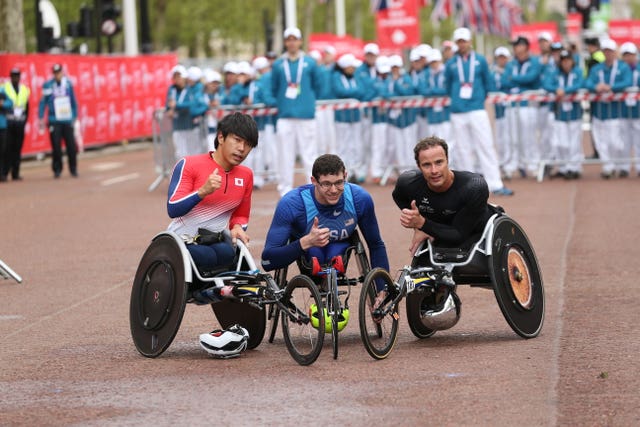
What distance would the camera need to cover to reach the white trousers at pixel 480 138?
68.7 feet

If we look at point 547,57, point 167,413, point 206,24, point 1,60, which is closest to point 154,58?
point 1,60

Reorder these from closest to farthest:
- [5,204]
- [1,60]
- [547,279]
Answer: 1. [547,279]
2. [5,204]
3. [1,60]

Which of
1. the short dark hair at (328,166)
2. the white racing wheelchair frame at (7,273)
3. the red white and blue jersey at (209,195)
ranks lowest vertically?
the white racing wheelchair frame at (7,273)

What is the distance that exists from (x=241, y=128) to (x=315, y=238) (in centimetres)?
81

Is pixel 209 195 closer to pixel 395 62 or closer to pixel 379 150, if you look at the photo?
pixel 379 150

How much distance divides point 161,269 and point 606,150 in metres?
15.7

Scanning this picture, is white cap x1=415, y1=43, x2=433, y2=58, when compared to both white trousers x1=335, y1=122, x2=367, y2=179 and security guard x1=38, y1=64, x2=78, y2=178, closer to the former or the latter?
white trousers x1=335, y1=122, x2=367, y2=179

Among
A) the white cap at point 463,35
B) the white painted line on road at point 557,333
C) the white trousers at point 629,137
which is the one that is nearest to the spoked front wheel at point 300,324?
the white painted line on road at point 557,333

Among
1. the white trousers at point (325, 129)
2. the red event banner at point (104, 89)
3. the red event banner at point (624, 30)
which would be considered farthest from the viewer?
the red event banner at point (624, 30)

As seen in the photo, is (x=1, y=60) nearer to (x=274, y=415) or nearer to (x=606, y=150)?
(x=606, y=150)

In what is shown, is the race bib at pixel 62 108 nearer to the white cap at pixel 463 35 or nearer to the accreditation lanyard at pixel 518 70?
the accreditation lanyard at pixel 518 70

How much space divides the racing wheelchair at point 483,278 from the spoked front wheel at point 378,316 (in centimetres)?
17

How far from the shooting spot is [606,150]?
23.7 m

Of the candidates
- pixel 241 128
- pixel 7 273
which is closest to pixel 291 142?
pixel 7 273
